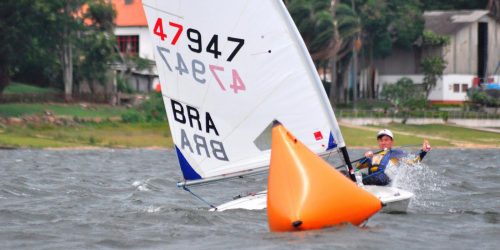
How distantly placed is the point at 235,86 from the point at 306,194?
9.36ft

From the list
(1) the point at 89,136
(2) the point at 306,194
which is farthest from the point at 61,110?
(2) the point at 306,194

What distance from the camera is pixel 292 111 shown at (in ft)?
64.7

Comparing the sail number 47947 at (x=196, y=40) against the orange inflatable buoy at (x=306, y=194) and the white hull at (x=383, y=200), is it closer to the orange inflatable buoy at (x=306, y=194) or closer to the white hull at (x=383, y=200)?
the orange inflatable buoy at (x=306, y=194)

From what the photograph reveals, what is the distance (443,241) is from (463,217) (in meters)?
3.86

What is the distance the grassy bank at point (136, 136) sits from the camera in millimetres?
53953

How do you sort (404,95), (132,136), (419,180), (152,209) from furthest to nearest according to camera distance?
(404,95)
(132,136)
(419,180)
(152,209)

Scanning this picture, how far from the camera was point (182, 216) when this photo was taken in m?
21.6

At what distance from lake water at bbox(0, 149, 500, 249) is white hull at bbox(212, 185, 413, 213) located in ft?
0.59

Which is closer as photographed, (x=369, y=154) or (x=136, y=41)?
(x=369, y=154)

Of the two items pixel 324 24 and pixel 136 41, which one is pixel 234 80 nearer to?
pixel 324 24

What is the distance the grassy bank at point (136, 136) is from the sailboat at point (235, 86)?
3211 cm

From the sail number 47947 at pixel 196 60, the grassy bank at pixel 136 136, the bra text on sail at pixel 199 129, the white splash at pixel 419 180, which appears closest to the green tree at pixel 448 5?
the grassy bank at pixel 136 136

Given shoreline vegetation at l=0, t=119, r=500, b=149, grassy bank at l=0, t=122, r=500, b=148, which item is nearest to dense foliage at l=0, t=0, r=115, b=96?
shoreline vegetation at l=0, t=119, r=500, b=149

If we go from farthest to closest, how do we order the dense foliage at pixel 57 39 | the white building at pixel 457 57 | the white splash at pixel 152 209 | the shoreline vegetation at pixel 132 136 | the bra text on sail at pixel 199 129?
the white building at pixel 457 57, the dense foliage at pixel 57 39, the shoreline vegetation at pixel 132 136, the white splash at pixel 152 209, the bra text on sail at pixel 199 129
